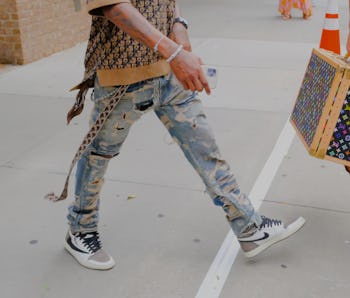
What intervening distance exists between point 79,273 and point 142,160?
159 cm

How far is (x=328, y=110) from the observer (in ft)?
9.89

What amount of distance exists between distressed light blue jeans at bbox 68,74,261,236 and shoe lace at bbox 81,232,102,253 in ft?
0.63

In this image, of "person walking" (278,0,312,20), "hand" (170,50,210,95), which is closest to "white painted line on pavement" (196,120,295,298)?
"hand" (170,50,210,95)

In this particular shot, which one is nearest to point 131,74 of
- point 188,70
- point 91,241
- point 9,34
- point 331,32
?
point 188,70

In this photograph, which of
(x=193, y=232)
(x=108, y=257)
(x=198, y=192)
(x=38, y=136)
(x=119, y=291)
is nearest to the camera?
(x=119, y=291)

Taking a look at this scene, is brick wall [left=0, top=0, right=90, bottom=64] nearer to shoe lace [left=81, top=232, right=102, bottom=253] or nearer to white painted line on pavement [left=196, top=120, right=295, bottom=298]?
white painted line on pavement [left=196, top=120, right=295, bottom=298]

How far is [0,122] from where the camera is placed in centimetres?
537

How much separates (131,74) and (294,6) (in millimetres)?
9701

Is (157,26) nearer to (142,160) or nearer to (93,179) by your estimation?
(93,179)

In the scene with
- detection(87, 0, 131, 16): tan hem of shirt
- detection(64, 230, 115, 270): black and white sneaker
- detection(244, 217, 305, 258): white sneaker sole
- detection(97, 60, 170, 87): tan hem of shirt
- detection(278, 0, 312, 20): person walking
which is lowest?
detection(278, 0, 312, 20): person walking

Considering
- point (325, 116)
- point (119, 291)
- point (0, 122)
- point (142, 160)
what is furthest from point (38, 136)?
point (325, 116)

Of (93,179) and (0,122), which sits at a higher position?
(93,179)

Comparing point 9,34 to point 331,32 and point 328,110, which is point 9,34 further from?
point 328,110

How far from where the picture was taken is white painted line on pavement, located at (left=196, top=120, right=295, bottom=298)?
291 centimetres
